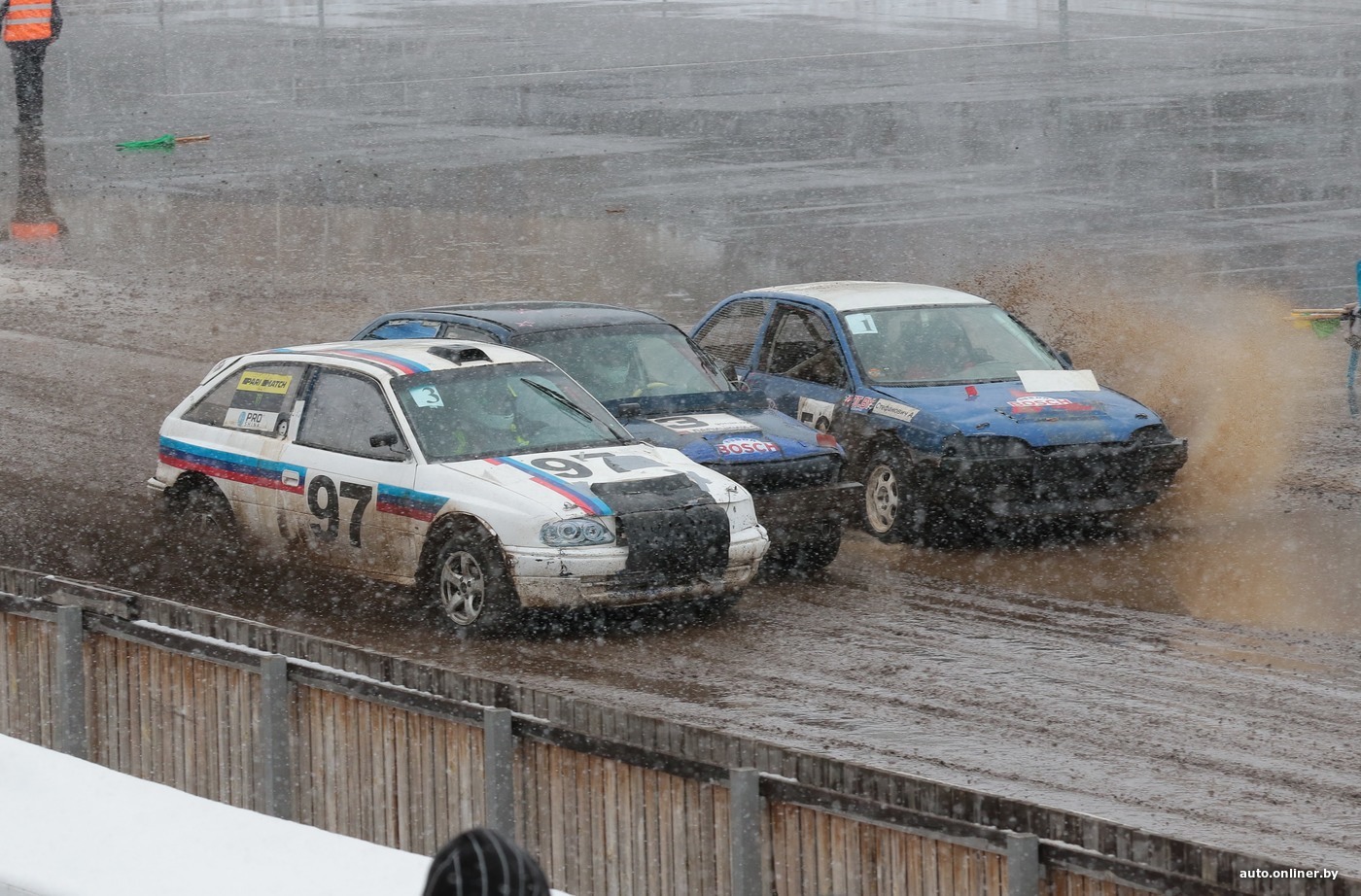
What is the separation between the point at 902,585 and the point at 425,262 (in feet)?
34.5

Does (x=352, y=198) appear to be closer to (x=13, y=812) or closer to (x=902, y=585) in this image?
(x=902, y=585)

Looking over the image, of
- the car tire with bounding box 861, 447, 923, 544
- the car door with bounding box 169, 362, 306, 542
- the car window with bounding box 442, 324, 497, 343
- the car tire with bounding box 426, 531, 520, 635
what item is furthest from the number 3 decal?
the car tire with bounding box 861, 447, 923, 544

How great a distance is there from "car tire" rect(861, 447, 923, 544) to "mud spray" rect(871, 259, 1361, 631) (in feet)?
0.95

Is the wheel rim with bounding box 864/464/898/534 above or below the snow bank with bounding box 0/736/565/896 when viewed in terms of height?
above

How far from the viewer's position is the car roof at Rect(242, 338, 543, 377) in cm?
1071

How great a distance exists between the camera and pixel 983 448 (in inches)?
454

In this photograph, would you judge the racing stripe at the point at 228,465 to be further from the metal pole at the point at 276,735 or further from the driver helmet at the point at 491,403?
the metal pole at the point at 276,735

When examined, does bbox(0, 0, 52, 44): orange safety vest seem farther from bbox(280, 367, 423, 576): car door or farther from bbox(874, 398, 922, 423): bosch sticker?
bbox(874, 398, 922, 423): bosch sticker

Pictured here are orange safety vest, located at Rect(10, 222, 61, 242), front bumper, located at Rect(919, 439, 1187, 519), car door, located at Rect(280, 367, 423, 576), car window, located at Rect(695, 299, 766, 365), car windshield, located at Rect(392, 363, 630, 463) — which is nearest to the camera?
car door, located at Rect(280, 367, 423, 576)

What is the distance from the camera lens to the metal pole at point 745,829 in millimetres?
5418

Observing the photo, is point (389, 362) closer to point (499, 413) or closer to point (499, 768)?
point (499, 413)

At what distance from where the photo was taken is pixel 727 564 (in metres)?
9.84

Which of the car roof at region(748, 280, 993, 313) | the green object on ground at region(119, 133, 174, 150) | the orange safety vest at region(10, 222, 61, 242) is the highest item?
the green object on ground at region(119, 133, 174, 150)

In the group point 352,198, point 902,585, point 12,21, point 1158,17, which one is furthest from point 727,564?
point 1158,17
